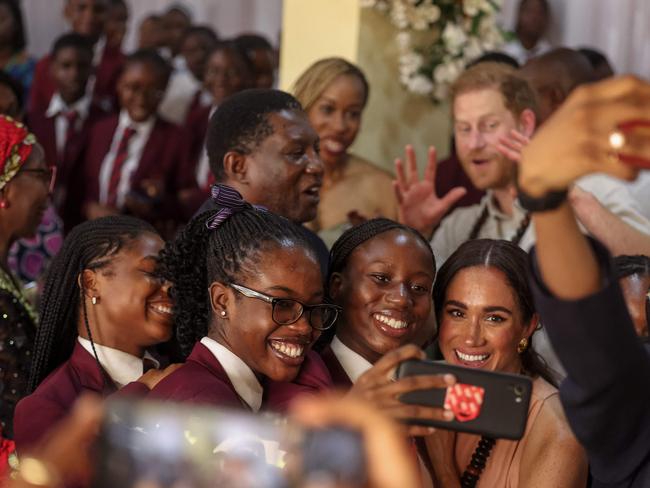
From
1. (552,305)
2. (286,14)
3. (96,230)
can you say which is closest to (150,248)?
(96,230)

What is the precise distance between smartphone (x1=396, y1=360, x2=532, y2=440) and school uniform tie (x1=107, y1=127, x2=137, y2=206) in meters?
4.27

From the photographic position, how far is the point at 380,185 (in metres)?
4.46

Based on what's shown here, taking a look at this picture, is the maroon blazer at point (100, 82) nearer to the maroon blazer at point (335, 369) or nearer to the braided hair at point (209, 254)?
the braided hair at point (209, 254)

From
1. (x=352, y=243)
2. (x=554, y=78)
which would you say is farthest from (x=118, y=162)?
(x=352, y=243)

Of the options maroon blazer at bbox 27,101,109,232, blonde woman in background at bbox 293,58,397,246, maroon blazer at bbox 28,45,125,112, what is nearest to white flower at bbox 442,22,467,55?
blonde woman in background at bbox 293,58,397,246

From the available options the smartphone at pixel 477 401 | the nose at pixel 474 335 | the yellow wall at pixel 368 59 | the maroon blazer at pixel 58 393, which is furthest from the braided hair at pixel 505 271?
the yellow wall at pixel 368 59

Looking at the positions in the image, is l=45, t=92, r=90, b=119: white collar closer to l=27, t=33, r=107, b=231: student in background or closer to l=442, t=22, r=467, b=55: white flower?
l=27, t=33, r=107, b=231: student in background

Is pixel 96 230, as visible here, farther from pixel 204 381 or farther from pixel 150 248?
pixel 204 381

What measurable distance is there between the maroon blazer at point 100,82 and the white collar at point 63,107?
0.05 m

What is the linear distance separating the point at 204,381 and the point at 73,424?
76cm

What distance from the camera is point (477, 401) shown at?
1746mm

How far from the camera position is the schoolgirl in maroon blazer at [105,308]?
2824 millimetres

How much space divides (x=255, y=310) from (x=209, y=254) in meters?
0.25

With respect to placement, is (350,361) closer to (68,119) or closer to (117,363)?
(117,363)
